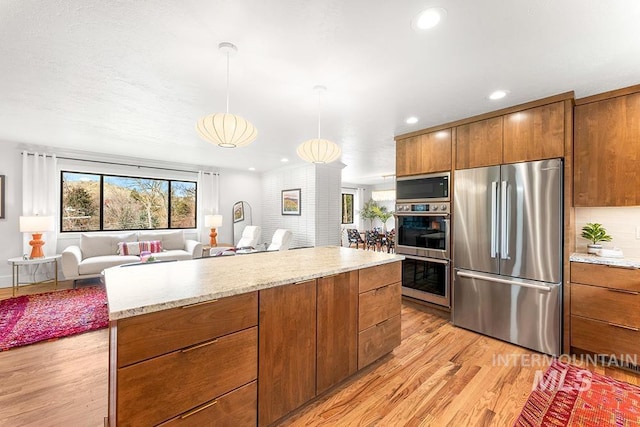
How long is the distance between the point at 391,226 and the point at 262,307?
9649 millimetres

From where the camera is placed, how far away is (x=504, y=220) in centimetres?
275

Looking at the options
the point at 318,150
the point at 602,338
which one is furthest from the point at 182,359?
the point at 602,338

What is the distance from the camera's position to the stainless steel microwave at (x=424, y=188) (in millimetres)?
3270

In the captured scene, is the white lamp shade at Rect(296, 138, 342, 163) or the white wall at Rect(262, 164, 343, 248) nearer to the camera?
Answer: the white lamp shade at Rect(296, 138, 342, 163)

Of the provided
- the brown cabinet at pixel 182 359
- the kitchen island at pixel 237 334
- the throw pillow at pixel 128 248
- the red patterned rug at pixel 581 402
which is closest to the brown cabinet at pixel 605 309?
the red patterned rug at pixel 581 402

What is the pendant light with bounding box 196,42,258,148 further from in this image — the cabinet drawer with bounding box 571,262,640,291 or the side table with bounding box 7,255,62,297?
the side table with bounding box 7,255,62,297

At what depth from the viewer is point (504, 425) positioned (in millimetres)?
1651

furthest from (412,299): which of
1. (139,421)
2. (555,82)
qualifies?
(139,421)

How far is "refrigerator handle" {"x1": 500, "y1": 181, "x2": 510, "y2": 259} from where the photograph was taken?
274 cm

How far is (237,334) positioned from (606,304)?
3004 millimetres

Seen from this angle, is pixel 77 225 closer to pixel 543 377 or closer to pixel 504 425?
pixel 504 425

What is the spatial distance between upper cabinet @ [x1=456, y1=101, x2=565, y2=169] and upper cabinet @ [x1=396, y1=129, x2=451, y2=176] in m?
0.15

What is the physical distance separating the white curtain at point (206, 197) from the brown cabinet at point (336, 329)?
A: 18.1 feet

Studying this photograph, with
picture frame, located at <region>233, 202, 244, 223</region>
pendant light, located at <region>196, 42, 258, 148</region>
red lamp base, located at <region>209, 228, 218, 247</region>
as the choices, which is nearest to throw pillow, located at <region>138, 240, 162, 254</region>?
red lamp base, located at <region>209, 228, 218, 247</region>
